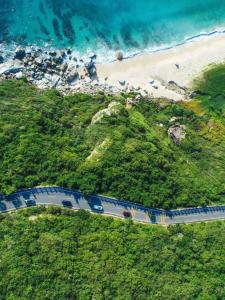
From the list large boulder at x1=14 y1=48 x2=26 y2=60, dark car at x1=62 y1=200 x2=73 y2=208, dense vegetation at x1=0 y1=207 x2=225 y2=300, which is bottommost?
dense vegetation at x1=0 y1=207 x2=225 y2=300

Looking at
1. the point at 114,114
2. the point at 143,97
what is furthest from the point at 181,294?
the point at 143,97

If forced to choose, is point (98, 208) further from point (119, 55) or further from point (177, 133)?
point (119, 55)

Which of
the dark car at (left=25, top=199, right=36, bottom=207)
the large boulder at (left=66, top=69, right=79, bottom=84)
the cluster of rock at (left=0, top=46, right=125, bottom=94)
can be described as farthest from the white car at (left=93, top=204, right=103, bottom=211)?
the large boulder at (left=66, top=69, right=79, bottom=84)

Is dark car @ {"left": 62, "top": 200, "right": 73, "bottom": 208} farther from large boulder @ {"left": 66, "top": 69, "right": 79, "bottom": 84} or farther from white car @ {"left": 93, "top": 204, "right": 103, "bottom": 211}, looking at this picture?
large boulder @ {"left": 66, "top": 69, "right": 79, "bottom": 84}

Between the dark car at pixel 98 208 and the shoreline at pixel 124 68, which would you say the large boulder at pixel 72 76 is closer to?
the shoreline at pixel 124 68

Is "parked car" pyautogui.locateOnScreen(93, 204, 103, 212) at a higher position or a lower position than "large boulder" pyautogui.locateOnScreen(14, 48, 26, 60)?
lower

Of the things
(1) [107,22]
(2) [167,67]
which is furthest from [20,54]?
(2) [167,67]
